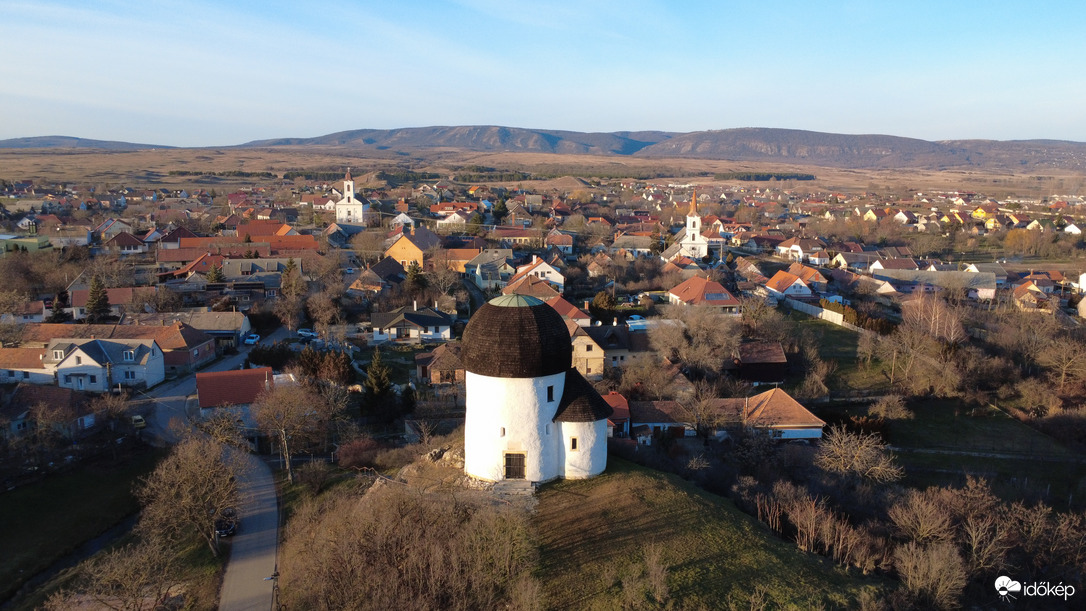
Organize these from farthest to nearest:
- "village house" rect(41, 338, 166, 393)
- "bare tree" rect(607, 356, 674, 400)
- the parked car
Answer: "bare tree" rect(607, 356, 674, 400) → "village house" rect(41, 338, 166, 393) → the parked car

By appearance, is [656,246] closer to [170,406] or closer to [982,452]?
[982,452]

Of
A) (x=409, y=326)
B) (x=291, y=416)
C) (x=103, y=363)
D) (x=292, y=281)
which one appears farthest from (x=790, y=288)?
(x=103, y=363)

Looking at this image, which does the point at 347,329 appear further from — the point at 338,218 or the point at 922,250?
the point at 922,250

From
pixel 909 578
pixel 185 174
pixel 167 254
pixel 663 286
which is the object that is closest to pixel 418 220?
pixel 167 254

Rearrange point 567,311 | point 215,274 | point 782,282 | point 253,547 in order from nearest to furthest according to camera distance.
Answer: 1. point 253,547
2. point 567,311
3. point 215,274
4. point 782,282

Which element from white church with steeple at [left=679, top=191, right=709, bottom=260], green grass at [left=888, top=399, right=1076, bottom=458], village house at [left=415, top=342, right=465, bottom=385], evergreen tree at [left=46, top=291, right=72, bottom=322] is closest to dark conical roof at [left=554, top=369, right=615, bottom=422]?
village house at [left=415, top=342, right=465, bottom=385]

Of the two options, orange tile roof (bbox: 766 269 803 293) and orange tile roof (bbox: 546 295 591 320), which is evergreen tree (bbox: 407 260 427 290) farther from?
orange tile roof (bbox: 766 269 803 293)
